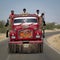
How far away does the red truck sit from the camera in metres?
23.7

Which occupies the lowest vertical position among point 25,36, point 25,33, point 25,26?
point 25,36

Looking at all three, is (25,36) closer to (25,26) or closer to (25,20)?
(25,26)

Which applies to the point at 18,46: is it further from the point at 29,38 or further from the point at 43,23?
the point at 43,23

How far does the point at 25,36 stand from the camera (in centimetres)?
2416

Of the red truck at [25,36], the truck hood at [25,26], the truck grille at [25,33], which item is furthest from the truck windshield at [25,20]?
the truck grille at [25,33]

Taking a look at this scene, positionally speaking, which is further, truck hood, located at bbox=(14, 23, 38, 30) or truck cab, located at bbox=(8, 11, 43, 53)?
truck hood, located at bbox=(14, 23, 38, 30)

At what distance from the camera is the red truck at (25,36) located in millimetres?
23719

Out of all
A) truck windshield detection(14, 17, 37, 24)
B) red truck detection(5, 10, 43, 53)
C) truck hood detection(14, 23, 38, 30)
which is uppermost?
truck windshield detection(14, 17, 37, 24)

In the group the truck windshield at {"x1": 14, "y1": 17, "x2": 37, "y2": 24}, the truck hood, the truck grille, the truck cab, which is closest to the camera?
the truck cab

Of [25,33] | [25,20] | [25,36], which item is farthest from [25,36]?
[25,20]

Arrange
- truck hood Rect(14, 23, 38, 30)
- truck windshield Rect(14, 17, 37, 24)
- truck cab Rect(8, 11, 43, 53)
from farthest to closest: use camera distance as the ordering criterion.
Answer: truck windshield Rect(14, 17, 37, 24) < truck hood Rect(14, 23, 38, 30) < truck cab Rect(8, 11, 43, 53)

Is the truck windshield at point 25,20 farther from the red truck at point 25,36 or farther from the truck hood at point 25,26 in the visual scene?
the truck hood at point 25,26

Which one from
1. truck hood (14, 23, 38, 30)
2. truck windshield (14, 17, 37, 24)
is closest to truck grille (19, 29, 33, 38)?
truck hood (14, 23, 38, 30)

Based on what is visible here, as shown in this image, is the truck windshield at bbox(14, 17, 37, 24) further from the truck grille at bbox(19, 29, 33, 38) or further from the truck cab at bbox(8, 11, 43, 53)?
the truck grille at bbox(19, 29, 33, 38)
